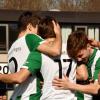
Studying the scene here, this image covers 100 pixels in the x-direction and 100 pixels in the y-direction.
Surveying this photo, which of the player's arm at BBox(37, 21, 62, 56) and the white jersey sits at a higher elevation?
the player's arm at BBox(37, 21, 62, 56)

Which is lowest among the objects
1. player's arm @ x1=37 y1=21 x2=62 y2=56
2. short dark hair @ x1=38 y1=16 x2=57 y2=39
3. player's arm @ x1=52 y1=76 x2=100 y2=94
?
player's arm @ x1=52 y1=76 x2=100 y2=94

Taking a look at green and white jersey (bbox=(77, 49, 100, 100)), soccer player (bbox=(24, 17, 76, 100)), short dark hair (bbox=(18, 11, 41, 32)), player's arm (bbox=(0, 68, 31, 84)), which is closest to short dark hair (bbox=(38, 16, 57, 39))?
soccer player (bbox=(24, 17, 76, 100))

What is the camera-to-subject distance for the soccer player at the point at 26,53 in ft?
13.3

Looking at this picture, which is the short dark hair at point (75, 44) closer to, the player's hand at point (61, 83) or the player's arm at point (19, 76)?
the player's hand at point (61, 83)

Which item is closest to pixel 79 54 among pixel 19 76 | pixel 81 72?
pixel 81 72

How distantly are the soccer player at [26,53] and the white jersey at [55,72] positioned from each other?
0.24 feet

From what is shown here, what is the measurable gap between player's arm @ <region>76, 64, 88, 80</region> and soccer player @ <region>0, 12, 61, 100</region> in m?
0.37

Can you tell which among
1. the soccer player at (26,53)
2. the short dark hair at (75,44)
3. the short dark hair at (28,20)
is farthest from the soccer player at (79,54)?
the short dark hair at (28,20)

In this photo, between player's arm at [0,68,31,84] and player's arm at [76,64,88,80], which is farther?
player's arm at [76,64,88,80]

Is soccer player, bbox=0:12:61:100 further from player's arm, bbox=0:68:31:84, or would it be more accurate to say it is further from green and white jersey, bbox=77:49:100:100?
green and white jersey, bbox=77:49:100:100

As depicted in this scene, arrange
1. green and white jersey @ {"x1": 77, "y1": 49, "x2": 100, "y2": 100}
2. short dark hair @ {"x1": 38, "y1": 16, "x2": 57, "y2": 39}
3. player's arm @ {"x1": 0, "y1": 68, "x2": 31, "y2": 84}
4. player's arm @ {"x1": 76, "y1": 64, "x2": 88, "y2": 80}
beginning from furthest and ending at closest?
1. green and white jersey @ {"x1": 77, "y1": 49, "x2": 100, "y2": 100}
2. player's arm @ {"x1": 76, "y1": 64, "x2": 88, "y2": 80}
3. short dark hair @ {"x1": 38, "y1": 16, "x2": 57, "y2": 39}
4. player's arm @ {"x1": 0, "y1": 68, "x2": 31, "y2": 84}

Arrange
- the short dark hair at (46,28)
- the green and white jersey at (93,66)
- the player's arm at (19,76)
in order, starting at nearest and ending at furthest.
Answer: the player's arm at (19,76) → the short dark hair at (46,28) → the green and white jersey at (93,66)

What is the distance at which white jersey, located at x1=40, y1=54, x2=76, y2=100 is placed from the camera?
4078mm

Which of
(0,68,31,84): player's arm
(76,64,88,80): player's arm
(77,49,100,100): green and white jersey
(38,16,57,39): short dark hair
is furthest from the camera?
(77,49,100,100): green and white jersey
